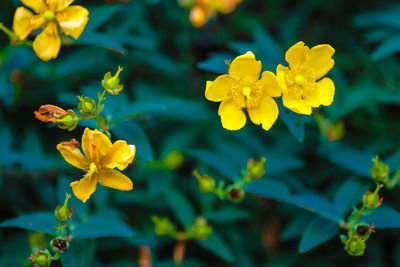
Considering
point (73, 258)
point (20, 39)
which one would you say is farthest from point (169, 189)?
point (20, 39)

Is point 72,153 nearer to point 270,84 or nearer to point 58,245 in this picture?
point 58,245

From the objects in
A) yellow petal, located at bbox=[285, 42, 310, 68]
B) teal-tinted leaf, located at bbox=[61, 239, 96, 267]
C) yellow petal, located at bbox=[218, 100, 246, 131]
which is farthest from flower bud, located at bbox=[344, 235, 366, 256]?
teal-tinted leaf, located at bbox=[61, 239, 96, 267]

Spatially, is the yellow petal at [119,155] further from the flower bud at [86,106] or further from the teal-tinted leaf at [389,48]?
the teal-tinted leaf at [389,48]

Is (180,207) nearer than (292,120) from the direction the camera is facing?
No

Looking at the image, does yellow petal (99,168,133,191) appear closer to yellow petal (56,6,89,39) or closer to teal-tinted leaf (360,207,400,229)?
yellow petal (56,6,89,39)

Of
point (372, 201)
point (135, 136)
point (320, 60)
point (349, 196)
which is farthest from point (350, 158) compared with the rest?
point (135, 136)

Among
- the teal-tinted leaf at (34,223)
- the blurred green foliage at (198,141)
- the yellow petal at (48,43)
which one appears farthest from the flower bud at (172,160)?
the yellow petal at (48,43)

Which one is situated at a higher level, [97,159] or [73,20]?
[73,20]
